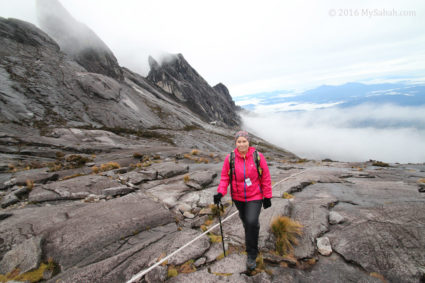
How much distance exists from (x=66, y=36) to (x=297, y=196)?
3608 inches

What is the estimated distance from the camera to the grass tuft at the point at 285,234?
21.0ft

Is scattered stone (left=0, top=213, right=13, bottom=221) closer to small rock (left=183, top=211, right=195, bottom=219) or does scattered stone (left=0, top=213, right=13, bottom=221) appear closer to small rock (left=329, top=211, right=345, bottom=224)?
small rock (left=183, top=211, right=195, bottom=219)

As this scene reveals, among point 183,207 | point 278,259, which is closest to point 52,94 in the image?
point 183,207

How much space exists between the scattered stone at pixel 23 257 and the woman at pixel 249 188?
5.82 m

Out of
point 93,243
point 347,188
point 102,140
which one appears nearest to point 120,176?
point 93,243

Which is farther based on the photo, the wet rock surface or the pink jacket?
the pink jacket

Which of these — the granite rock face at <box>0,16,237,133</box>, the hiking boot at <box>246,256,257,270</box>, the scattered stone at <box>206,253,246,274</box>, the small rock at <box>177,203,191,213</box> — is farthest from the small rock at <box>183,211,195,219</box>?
the granite rock face at <box>0,16,237,133</box>

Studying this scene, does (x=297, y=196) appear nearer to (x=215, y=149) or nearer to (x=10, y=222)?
(x=10, y=222)

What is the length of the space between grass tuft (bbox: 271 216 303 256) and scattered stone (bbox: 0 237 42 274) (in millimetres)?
7511

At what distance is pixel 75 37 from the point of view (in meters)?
70.2

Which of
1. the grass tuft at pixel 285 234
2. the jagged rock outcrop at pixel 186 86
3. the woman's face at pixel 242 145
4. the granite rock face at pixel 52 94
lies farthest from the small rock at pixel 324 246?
the jagged rock outcrop at pixel 186 86

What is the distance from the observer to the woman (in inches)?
225

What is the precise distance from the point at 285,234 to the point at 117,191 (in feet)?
31.1

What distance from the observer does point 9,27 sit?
156 ft
